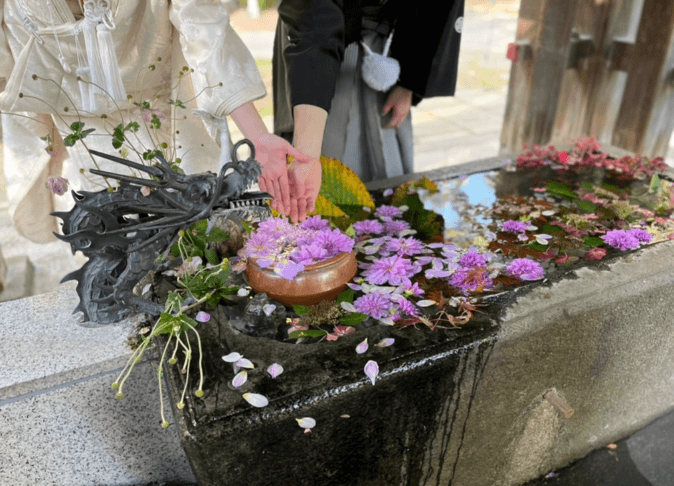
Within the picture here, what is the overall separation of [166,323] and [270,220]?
423mm

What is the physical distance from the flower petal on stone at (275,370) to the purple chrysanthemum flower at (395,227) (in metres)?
0.78

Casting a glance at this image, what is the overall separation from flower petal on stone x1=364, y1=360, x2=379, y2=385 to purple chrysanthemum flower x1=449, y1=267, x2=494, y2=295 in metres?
0.44

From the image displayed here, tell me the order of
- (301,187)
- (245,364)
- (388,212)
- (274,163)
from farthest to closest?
(388,212) → (301,187) → (274,163) → (245,364)

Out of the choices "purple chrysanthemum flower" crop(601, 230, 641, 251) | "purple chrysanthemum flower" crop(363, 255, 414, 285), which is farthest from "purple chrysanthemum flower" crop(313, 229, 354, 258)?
"purple chrysanthemum flower" crop(601, 230, 641, 251)

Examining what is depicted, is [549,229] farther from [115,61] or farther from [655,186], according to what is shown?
[115,61]

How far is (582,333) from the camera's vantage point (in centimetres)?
146

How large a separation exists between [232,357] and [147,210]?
44 centimetres

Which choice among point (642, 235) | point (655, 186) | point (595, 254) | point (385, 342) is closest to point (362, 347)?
point (385, 342)

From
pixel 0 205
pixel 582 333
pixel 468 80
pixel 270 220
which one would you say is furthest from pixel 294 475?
pixel 468 80

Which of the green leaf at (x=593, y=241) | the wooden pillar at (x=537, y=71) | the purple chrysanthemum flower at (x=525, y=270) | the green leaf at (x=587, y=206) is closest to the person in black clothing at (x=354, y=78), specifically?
the purple chrysanthemum flower at (x=525, y=270)

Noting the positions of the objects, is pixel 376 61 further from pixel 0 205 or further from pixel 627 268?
pixel 0 205

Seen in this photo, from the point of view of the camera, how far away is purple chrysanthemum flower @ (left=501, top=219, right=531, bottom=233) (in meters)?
1.81

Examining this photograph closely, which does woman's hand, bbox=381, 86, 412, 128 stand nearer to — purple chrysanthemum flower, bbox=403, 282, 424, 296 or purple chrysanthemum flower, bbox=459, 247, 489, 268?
purple chrysanthemum flower, bbox=459, 247, 489, 268

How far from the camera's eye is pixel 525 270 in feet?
5.02
